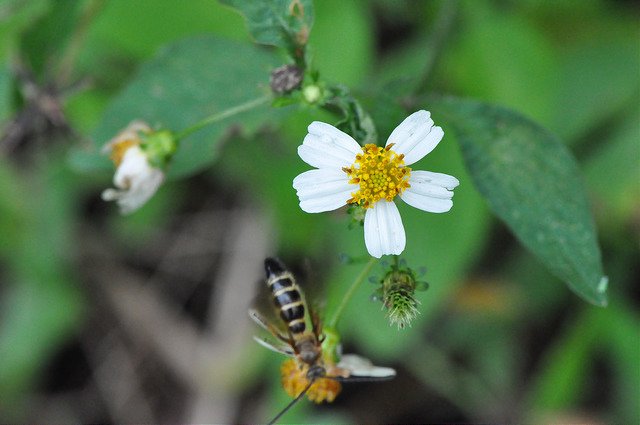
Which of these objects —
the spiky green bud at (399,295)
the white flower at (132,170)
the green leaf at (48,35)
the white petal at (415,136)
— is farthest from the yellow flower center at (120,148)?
the spiky green bud at (399,295)

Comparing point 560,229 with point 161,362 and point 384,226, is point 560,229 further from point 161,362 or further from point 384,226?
point 161,362

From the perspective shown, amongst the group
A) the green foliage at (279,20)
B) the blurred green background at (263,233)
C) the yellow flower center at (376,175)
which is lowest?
the blurred green background at (263,233)

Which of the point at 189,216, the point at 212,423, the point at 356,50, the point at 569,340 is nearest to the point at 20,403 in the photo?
the point at 212,423

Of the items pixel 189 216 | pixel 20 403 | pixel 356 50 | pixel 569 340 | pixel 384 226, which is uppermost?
pixel 384 226

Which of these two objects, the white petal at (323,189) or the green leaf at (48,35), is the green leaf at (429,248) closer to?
the white petal at (323,189)

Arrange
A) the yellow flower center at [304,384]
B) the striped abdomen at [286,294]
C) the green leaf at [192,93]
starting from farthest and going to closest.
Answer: the green leaf at [192,93] → the yellow flower center at [304,384] → the striped abdomen at [286,294]
